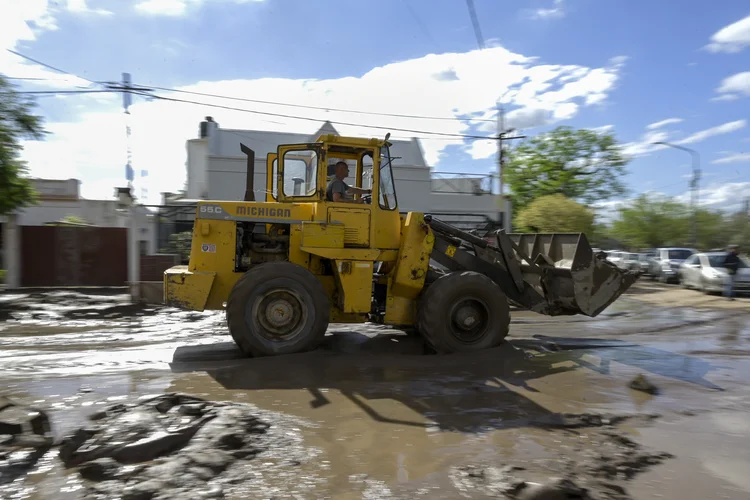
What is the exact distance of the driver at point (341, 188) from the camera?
7.49 metres

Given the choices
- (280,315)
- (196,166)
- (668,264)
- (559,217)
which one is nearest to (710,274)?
(559,217)

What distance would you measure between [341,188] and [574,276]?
3.62 metres

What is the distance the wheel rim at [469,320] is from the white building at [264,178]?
462 inches

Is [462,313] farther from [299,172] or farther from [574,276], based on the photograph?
[299,172]

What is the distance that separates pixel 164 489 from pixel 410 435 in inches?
76.9

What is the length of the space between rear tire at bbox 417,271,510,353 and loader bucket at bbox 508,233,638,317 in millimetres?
1041

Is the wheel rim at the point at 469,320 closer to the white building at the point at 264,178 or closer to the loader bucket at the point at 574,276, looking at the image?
the loader bucket at the point at 574,276

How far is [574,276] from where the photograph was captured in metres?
8.05

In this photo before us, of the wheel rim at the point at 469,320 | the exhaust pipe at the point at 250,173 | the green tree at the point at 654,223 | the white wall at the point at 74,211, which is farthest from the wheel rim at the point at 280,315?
the green tree at the point at 654,223

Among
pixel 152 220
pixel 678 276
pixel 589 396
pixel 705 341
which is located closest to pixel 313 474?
pixel 589 396

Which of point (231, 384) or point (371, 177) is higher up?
point (371, 177)

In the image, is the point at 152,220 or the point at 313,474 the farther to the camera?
the point at 152,220

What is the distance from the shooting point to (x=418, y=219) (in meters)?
7.64

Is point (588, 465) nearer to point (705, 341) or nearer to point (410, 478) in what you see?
point (410, 478)
